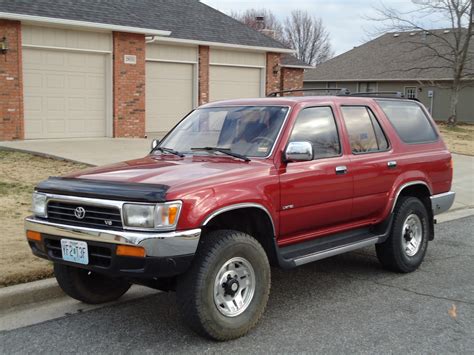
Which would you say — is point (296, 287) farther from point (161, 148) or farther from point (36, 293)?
point (36, 293)

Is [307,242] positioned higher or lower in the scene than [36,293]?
higher

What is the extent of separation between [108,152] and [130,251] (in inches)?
422

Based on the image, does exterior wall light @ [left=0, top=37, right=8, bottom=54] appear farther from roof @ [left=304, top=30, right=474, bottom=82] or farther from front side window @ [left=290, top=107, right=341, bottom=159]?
roof @ [left=304, top=30, right=474, bottom=82]

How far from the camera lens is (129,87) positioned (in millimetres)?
18156

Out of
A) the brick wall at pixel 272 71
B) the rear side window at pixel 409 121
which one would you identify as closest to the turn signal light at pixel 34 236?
the rear side window at pixel 409 121

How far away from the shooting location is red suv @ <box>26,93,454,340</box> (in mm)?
4203

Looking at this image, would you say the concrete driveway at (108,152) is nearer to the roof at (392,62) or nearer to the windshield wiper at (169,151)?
the windshield wiper at (169,151)

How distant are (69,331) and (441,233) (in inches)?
236

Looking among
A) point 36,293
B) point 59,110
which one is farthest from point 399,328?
point 59,110

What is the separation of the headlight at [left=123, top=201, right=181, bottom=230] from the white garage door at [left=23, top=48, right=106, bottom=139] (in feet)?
43.3

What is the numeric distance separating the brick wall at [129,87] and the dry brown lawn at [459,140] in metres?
10.4

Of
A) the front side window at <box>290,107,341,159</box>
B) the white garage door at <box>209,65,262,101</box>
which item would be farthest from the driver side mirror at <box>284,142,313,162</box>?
the white garage door at <box>209,65,262,101</box>

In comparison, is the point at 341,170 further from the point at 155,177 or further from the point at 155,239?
the point at 155,239

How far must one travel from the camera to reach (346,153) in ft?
18.9
